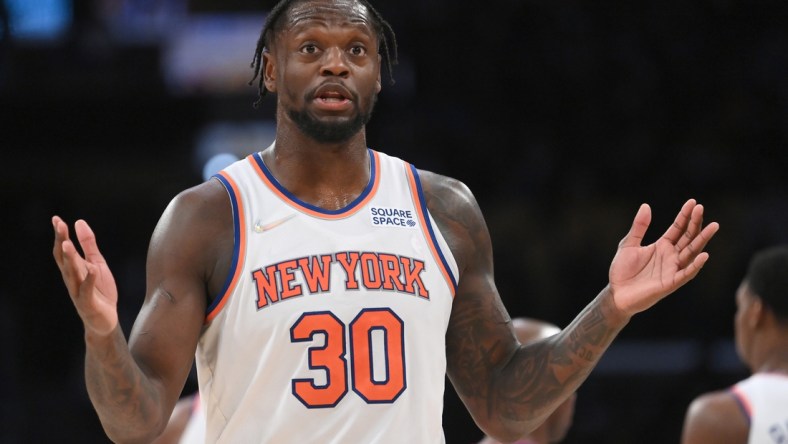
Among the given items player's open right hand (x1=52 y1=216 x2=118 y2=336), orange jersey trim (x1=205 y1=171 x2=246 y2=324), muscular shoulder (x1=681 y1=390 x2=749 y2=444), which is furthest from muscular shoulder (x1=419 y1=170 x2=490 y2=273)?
muscular shoulder (x1=681 y1=390 x2=749 y2=444)

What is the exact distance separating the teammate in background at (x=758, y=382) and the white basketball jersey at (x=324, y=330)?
181 cm

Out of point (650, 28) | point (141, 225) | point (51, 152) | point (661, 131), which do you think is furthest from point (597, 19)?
point (51, 152)

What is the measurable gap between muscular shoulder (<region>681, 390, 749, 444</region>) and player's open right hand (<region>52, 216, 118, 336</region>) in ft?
9.00

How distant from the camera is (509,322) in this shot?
3.56m

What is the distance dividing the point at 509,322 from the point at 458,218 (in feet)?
1.17

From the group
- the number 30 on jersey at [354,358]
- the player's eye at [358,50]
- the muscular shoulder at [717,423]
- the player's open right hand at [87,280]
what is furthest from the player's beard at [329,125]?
the muscular shoulder at [717,423]

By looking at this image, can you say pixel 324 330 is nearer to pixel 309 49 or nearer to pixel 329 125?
pixel 329 125

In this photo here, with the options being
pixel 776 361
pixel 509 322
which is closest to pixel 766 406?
pixel 776 361

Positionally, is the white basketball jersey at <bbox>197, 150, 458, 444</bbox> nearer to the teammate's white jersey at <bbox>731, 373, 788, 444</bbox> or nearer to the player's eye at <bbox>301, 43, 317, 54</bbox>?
the player's eye at <bbox>301, 43, 317, 54</bbox>

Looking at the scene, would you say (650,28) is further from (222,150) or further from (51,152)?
(51,152)

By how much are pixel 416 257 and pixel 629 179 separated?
819 cm

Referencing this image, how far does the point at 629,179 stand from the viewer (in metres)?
11.2

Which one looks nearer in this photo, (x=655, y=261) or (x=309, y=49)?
(x=655, y=261)

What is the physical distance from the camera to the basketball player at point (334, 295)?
3154mm
